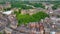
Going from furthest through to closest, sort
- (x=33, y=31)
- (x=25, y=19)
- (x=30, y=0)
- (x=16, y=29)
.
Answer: (x=30, y=0) < (x=25, y=19) < (x=16, y=29) < (x=33, y=31)

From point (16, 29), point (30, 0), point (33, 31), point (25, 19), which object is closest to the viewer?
point (33, 31)

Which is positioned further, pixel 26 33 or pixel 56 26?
pixel 56 26

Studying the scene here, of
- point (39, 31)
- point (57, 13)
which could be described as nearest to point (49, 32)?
point (39, 31)

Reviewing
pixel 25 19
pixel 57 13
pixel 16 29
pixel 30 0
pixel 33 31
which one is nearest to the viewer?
pixel 33 31

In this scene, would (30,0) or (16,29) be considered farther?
(30,0)

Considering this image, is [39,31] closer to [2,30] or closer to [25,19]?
[2,30]

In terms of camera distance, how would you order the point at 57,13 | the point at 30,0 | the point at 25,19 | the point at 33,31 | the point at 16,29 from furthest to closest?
the point at 30,0, the point at 57,13, the point at 25,19, the point at 16,29, the point at 33,31

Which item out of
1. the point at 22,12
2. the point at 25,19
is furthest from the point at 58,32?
the point at 22,12

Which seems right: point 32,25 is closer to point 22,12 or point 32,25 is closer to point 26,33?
point 26,33
